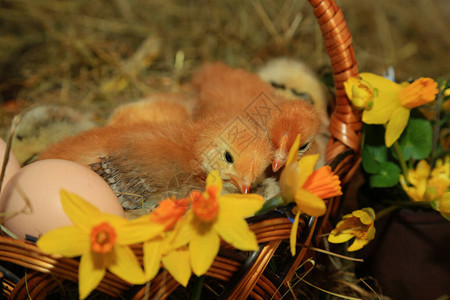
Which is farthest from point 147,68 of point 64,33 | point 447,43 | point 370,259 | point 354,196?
point 447,43

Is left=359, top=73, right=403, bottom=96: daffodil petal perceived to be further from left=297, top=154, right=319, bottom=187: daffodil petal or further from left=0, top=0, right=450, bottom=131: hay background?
left=0, top=0, right=450, bottom=131: hay background

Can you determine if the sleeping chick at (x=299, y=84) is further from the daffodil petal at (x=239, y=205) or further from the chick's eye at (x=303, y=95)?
the daffodil petal at (x=239, y=205)

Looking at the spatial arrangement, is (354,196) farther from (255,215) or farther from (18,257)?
(18,257)

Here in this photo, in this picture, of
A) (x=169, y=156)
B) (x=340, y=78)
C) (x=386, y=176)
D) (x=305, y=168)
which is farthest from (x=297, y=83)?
(x=305, y=168)

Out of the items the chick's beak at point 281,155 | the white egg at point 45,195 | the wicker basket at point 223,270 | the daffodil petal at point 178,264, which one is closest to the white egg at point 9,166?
the white egg at point 45,195

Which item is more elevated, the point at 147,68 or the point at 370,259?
the point at 147,68
